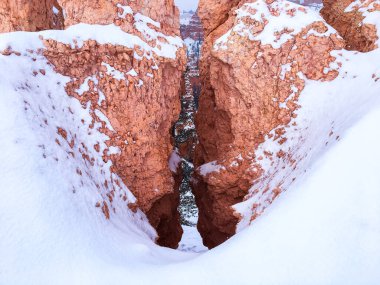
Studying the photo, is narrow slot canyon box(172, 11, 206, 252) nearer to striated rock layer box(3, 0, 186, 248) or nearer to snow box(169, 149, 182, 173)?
snow box(169, 149, 182, 173)

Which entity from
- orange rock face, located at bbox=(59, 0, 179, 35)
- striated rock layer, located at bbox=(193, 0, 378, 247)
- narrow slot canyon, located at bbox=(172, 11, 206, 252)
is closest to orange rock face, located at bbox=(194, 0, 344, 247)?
striated rock layer, located at bbox=(193, 0, 378, 247)

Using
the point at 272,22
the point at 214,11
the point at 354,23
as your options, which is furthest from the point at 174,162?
the point at 354,23

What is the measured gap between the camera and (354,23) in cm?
1789

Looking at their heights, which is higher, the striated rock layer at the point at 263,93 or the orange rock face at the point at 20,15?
the orange rock face at the point at 20,15

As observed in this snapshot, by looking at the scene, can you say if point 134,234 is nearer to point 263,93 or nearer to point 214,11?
point 263,93

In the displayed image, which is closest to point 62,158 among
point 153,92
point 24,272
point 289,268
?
point 24,272

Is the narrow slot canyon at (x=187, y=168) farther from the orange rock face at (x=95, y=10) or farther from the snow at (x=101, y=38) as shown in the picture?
the orange rock face at (x=95, y=10)

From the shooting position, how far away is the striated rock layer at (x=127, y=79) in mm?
12703

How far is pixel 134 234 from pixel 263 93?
30.5 feet

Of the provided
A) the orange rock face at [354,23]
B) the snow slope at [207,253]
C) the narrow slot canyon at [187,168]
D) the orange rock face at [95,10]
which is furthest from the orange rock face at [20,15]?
the orange rock face at [354,23]

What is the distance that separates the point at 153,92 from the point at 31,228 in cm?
843

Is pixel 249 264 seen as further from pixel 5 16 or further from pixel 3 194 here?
pixel 5 16

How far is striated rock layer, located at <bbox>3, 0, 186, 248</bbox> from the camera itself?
500 inches

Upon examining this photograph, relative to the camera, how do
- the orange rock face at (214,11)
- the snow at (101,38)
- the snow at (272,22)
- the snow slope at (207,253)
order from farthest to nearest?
the orange rock face at (214,11) < the snow at (272,22) < the snow at (101,38) < the snow slope at (207,253)
